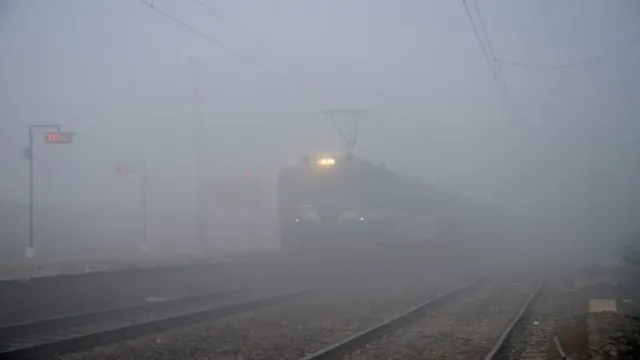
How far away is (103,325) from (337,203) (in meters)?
10.5

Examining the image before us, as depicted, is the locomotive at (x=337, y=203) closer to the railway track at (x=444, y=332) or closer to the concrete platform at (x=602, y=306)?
the railway track at (x=444, y=332)

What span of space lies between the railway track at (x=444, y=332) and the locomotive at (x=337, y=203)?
4.03 m

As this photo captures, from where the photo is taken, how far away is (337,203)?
23.3 metres

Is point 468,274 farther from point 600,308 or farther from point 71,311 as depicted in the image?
point 71,311

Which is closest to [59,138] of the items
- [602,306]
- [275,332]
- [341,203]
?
[341,203]

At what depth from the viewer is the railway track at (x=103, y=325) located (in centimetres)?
1087

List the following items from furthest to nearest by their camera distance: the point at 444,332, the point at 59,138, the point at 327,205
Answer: the point at 59,138
the point at 327,205
the point at 444,332

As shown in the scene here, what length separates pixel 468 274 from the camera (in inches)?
1171

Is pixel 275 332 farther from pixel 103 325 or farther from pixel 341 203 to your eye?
pixel 341 203

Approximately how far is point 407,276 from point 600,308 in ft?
38.4

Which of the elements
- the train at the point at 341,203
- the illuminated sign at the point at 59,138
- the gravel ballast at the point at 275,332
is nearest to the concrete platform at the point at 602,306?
Answer: the gravel ballast at the point at 275,332

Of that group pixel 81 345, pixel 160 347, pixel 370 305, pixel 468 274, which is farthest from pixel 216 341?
pixel 468 274

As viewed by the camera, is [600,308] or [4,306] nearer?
[4,306]

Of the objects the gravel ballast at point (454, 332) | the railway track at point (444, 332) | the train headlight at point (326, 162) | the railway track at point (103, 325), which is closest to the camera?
the railway track at point (103, 325)
